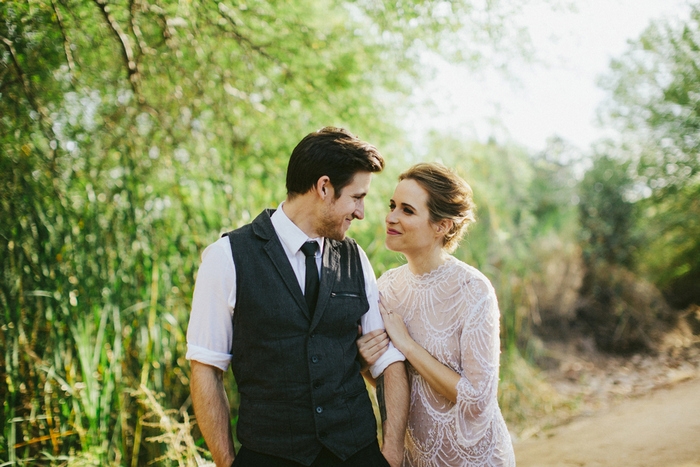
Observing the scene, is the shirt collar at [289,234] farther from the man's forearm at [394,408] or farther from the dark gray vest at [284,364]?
the man's forearm at [394,408]

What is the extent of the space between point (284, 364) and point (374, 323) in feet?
1.63

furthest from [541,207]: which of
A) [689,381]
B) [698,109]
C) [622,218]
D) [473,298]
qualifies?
[473,298]

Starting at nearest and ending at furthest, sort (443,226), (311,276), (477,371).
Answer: (311,276) → (477,371) → (443,226)

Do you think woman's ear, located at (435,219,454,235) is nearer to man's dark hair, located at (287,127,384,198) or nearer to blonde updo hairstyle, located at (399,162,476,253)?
blonde updo hairstyle, located at (399,162,476,253)

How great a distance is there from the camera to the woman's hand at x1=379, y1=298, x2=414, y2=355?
6.97ft

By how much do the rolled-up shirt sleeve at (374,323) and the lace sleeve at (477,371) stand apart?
26 centimetres

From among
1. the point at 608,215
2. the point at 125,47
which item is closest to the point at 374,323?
the point at 125,47

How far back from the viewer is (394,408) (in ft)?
6.66

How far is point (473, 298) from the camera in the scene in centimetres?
212

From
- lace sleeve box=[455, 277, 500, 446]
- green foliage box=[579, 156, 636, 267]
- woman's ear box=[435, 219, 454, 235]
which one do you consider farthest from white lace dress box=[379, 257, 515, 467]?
green foliage box=[579, 156, 636, 267]

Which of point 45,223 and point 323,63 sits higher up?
point 323,63

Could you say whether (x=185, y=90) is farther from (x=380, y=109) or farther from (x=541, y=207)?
(x=541, y=207)

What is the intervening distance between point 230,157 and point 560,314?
707 cm

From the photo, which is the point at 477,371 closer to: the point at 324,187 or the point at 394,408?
the point at 394,408
